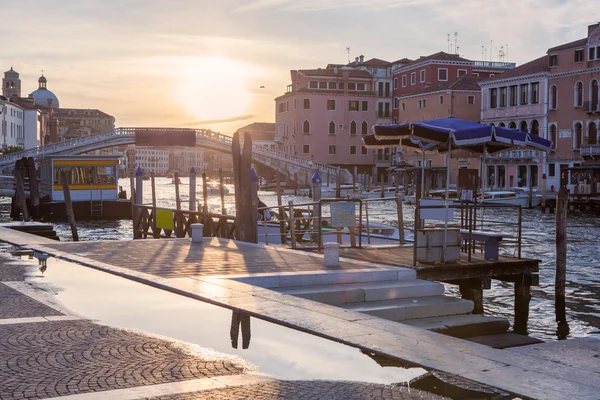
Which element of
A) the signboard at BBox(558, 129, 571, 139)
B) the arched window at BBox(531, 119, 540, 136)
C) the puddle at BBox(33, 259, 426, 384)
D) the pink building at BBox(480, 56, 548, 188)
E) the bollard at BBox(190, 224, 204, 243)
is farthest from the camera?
the arched window at BBox(531, 119, 540, 136)

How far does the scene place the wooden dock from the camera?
33.8 ft

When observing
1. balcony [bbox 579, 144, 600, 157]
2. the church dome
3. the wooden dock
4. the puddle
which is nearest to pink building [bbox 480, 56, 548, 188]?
balcony [bbox 579, 144, 600, 157]

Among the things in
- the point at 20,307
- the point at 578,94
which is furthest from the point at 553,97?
the point at 20,307

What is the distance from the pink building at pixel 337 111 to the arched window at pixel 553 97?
25.4 meters

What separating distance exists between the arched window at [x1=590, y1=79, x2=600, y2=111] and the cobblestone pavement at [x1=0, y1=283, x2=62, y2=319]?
4277 cm

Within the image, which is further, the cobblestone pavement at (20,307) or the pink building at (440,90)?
the pink building at (440,90)

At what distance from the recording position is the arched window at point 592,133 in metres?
46.7

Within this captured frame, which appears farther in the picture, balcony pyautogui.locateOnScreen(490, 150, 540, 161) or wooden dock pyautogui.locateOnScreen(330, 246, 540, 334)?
balcony pyautogui.locateOnScreen(490, 150, 540, 161)

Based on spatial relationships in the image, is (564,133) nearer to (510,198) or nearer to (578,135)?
(578,135)

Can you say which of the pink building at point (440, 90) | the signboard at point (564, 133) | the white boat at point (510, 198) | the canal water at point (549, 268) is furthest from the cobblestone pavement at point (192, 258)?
the pink building at point (440, 90)

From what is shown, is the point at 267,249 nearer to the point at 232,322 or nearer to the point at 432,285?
the point at 432,285

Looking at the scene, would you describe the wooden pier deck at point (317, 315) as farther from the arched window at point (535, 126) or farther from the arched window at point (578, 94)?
the arched window at point (535, 126)

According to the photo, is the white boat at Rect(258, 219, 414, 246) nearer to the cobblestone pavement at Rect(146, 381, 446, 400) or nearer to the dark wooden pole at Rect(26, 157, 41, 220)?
the cobblestone pavement at Rect(146, 381, 446, 400)

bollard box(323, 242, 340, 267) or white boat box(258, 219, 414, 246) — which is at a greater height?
bollard box(323, 242, 340, 267)
